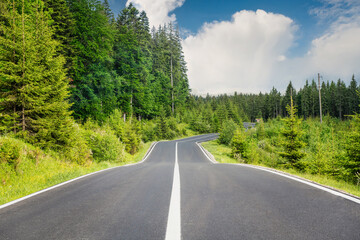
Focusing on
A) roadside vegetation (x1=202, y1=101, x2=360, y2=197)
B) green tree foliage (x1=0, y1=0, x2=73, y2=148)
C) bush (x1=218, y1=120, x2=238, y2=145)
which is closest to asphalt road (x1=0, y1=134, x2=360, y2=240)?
roadside vegetation (x1=202, y1=101, x2=360, y2=197)

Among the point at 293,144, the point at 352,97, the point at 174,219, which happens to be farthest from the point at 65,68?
the point at 352,97

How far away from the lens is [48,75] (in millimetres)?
10797

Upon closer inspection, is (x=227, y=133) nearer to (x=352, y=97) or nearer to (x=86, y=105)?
(x=86, y=105)

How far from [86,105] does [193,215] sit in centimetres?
2194

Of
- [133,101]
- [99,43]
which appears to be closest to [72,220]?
[99,43]

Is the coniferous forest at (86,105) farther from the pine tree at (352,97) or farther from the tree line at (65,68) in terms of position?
the pine tree at (352,97)

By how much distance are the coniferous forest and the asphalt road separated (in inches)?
122

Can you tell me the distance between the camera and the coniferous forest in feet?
30.2

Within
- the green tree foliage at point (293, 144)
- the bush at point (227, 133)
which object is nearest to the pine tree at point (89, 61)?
the green tree foliage at point (293, 144)

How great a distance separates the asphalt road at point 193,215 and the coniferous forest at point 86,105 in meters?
3.09

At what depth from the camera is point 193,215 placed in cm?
282

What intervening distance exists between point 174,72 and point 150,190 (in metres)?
57.8

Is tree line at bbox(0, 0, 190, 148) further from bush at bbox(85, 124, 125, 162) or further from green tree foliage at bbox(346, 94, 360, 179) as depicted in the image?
green tree foliage at bbox(346, 94, 360, 179)

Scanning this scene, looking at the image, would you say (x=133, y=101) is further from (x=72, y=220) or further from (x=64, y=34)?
(x=72, y=220)
